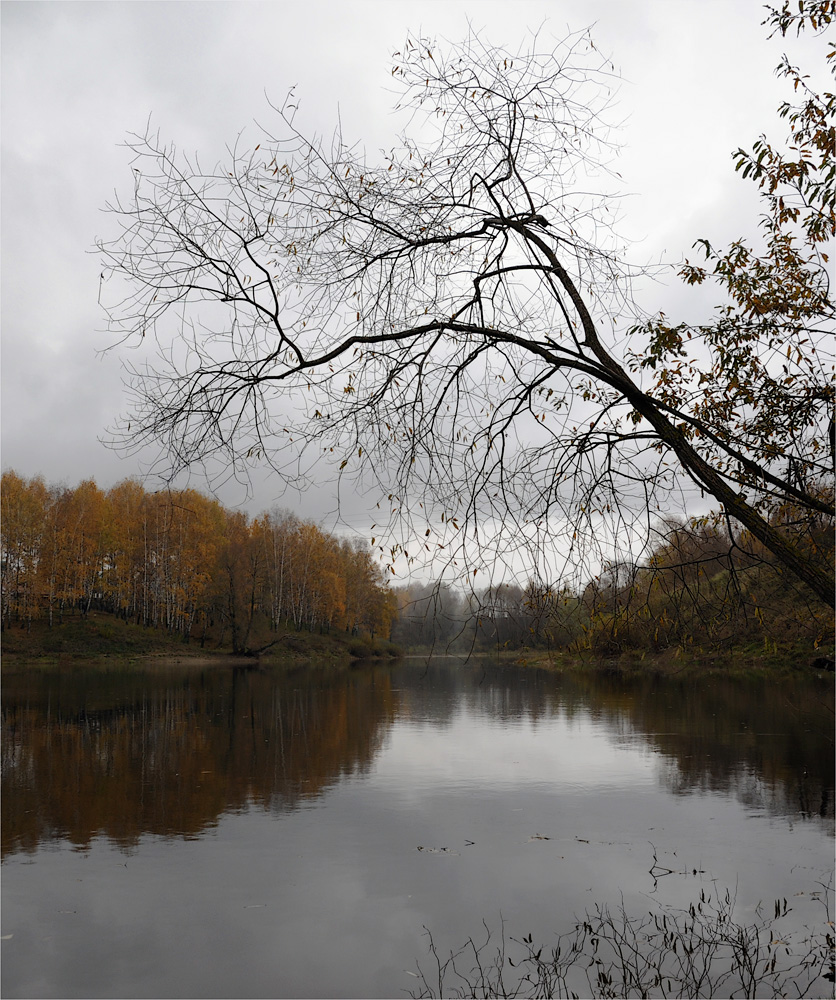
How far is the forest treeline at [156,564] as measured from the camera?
156ft

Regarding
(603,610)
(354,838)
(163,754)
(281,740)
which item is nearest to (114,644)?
(281,740)

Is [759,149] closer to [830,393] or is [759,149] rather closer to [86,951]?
[830,393]

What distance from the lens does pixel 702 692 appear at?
2786cm

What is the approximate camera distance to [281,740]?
54.5 ft

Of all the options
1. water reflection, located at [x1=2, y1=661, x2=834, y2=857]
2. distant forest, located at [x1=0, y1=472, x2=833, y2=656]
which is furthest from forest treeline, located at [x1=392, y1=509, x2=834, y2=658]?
distant forest, located at [x1=0, y1=472, x2=833, y2=656]

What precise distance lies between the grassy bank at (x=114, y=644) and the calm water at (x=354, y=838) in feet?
93.9

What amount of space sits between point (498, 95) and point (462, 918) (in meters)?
6.37

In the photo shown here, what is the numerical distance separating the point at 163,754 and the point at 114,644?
36.0m

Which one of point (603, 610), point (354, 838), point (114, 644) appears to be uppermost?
point (603, 610)

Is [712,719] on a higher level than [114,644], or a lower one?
lower

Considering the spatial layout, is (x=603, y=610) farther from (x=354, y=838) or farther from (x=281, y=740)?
(x=281, y=740)

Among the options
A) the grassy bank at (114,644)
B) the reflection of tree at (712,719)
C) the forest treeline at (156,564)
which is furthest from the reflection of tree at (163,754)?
the forest treeline at (156,564)

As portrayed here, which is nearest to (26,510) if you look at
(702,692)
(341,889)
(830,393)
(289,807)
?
(702,692)

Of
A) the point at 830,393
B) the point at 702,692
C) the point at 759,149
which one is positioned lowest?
the point at 702,692
